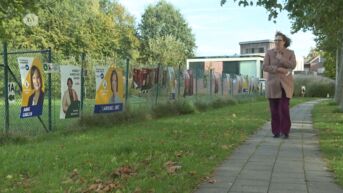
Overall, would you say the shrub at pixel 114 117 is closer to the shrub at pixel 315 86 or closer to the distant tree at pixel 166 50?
the shrub at pixel 315 86

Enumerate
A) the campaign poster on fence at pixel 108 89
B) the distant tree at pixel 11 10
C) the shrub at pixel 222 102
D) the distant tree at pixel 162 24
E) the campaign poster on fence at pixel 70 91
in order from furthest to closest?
the distant tree at pixel 162 24, the shrub at pixel 222 102, the campaign poster on fence at pixel 108 89, the campaign poster on fence at pixel 70 91, the distant tree at pixel 11 10

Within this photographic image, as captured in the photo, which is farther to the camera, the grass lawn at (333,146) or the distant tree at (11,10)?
the distant tree at (11,10)

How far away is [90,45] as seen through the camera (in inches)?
2453

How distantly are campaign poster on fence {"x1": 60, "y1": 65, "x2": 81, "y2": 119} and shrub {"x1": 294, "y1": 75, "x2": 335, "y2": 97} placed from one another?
55473 mm

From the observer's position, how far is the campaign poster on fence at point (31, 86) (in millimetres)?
11023

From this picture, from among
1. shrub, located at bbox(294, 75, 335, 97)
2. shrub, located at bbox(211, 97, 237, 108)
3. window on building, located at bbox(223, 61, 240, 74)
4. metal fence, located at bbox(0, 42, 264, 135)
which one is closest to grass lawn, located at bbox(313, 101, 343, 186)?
metal fence, located at bbox(0, 42, 264, 135)

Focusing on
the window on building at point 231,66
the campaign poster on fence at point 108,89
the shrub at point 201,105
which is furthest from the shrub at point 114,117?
the window on building at point 231,66

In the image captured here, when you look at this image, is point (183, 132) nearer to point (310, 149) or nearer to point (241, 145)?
point (241, 145)

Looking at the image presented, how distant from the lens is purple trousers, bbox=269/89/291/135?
11.0m

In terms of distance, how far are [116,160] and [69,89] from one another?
17.3 ft

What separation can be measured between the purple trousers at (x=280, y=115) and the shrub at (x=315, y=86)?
55.6m

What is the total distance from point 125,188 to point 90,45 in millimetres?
57470

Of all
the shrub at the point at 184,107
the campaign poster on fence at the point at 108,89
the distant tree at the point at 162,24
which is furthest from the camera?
the distant tree at the point at 162,24

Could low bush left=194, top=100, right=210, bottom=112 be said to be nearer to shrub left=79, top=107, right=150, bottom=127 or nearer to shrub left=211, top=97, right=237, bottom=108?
shrub left=211, top=97, right=237, bottom=108
